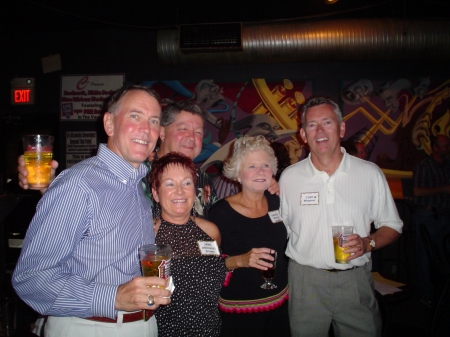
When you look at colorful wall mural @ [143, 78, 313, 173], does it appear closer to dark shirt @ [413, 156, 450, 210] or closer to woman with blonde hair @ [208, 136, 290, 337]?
dark shirt @ [413, 156, 450, 210]

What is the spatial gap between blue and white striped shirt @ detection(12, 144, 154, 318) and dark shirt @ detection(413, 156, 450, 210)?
4.88 meters

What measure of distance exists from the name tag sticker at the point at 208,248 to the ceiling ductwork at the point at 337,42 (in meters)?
3.78

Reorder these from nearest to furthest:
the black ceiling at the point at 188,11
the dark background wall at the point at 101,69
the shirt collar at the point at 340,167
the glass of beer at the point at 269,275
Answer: the glass of beer at the point at 269,275
the shirt collar at the point at 340,167
the black ceiling at the point at 188,11
the dark background wall at the point at 101,69

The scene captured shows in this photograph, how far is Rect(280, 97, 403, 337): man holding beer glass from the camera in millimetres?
2229

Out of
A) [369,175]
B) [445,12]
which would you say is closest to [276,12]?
[445,12]

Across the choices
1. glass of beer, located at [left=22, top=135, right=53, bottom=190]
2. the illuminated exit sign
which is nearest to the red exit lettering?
the illuminated exit sign

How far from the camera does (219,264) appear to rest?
2018 millimetres

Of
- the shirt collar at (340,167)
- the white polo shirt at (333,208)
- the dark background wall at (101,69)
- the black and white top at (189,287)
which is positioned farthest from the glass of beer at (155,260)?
the dark background wall at (101,69)

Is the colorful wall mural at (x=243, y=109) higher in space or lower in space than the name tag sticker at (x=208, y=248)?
higher

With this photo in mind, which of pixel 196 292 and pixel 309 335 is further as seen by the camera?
pixel 309 335

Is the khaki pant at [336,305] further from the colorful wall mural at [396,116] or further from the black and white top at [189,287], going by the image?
the colorful wall mural at [396,116]

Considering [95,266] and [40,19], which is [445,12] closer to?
[95,266]

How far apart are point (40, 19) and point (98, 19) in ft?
3.31

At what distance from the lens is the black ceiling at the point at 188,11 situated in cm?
493
